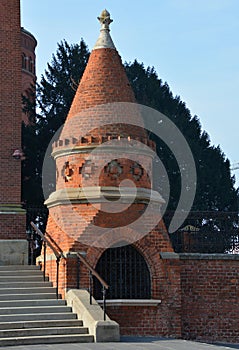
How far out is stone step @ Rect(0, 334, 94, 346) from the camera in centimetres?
1270

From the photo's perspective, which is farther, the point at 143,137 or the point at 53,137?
the point at 53,137

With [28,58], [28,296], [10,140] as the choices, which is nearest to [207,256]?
[28,296]

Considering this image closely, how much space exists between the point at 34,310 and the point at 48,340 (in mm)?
1307

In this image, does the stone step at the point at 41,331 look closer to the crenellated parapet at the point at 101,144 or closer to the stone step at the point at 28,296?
the stone step at the point at 28,296

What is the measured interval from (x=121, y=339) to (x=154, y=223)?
10.4 feet

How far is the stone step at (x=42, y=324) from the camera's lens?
13.3m

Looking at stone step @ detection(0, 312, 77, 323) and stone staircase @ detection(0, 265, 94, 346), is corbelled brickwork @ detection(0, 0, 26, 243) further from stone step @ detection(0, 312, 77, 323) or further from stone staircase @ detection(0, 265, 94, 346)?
stone step @ detection(0, 312, 77, 323)

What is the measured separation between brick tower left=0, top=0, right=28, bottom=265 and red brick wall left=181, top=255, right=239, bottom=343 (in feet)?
14.5

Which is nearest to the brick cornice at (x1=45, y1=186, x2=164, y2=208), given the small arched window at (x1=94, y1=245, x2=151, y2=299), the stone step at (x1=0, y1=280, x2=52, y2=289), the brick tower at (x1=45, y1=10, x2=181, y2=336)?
the brick tower at (x1=45, y1=10, x2=181, y2=336)

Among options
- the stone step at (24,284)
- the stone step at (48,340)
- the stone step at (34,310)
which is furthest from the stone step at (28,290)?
the stone step at (48,340)

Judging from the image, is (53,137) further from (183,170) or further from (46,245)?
(46,245)

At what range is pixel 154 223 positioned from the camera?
15914 millimetres

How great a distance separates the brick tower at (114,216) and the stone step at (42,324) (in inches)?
52.3

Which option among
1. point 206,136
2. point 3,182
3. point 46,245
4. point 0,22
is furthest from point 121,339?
point 206,136
